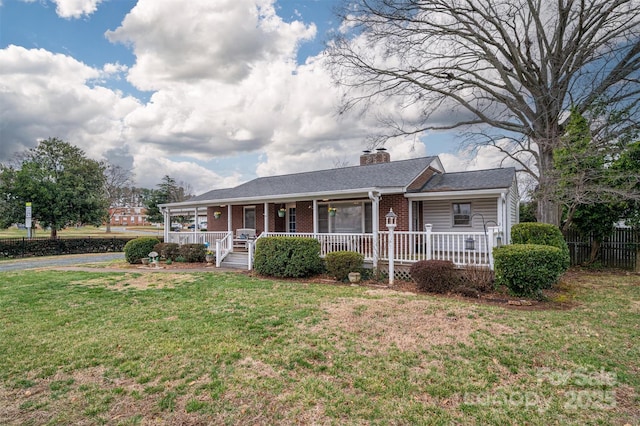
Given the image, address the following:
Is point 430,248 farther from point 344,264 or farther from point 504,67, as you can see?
point 504,67

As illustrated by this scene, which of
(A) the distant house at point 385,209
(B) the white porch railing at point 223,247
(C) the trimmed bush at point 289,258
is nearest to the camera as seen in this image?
(C) the trimmed bush at point 289,258

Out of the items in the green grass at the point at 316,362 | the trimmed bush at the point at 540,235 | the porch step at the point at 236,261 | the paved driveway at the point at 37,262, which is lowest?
the green grass at the point at 316,362

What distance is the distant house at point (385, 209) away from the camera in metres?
10.8

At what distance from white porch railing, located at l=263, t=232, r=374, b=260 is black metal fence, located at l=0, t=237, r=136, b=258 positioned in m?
19.0

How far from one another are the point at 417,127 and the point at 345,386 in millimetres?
16155

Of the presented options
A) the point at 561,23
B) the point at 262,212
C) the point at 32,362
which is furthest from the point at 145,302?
the point at 561,23

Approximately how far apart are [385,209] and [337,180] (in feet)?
10.2

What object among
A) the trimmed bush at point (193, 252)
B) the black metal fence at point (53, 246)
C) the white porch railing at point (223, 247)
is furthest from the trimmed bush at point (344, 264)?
the black metal fence at point (53, 246)

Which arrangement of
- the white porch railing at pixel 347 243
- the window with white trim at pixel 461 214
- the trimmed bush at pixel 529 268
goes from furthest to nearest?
the window with white trim at pixel 461 214, the white porch railing at pixel 347 243, the trimmed bush at pixel 529 268

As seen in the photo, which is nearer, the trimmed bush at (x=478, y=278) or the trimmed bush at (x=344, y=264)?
the trimmed bush at (x=478, y=278)

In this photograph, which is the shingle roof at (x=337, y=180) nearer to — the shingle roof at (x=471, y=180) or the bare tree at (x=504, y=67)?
the shingle roof at (x=471, y=180)

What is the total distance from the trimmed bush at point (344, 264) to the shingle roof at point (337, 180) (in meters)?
2.74

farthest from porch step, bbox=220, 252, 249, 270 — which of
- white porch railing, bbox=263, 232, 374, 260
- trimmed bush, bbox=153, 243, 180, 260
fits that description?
white porch railing, bbox=263, 232, 374, 260

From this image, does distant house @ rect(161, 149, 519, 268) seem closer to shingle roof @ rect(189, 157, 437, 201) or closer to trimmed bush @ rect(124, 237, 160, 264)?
shingle roof @ rect(189, 157, 437, 201)
